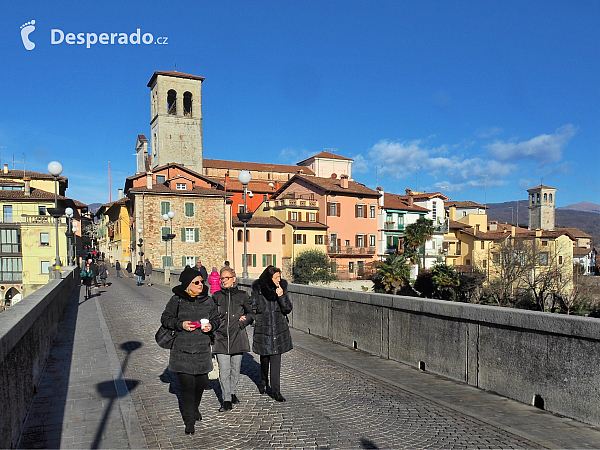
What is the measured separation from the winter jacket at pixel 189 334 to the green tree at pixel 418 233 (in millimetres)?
57333

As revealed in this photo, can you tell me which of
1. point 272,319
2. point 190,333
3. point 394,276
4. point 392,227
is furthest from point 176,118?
point 190,333

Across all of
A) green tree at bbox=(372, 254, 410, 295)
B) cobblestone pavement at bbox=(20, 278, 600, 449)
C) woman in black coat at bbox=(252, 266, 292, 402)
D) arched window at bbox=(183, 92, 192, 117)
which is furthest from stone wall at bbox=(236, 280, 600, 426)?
arched window at bbox=(183, 92, 192, 117)

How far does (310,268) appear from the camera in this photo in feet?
175

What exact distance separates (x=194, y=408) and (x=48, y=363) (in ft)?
14.9

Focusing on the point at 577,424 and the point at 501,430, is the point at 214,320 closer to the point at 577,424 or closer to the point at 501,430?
the point at 501,430

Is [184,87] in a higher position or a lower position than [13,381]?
higher

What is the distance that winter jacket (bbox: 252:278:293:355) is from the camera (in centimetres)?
599

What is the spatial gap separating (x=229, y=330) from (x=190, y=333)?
0.83m

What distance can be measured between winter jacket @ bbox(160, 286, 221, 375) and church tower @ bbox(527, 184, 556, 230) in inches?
4667

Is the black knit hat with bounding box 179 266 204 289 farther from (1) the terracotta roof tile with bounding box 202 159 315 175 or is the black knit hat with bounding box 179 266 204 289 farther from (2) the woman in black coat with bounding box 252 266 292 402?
(1) the terracotta roof tile with bounding box 202 159 315 175

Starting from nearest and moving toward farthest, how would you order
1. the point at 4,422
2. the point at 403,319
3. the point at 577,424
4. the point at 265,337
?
1. the point at 4,422
2. the point at 577,424
3. the point at 265,337
4. the point at 403,319

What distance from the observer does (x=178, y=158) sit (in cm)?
6944

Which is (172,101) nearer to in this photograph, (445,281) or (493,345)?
(445,281)

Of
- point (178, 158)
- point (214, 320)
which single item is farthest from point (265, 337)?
point (178, 158)
